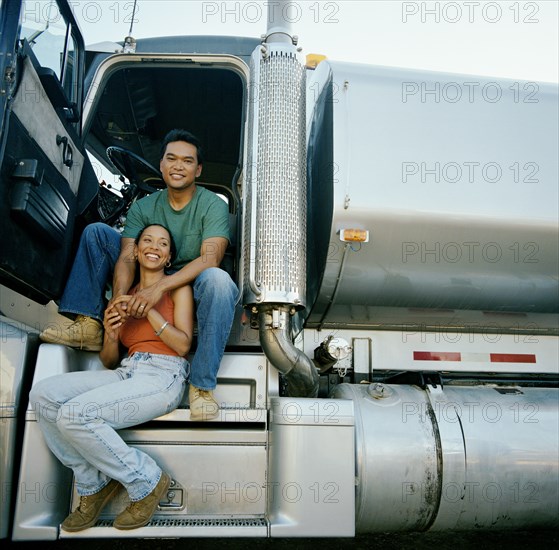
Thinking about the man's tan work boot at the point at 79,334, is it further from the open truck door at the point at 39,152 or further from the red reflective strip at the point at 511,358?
the red reflective strip at the point at 511,358

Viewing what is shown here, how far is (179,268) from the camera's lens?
2.47 meters

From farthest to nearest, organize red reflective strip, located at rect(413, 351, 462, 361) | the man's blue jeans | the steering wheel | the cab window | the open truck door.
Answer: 1. the steering wheel
2. red reflective strip, located at rect(413, 351, 462, 361)
3. the cab window
4. the man's blue jeans
5. the open truck door

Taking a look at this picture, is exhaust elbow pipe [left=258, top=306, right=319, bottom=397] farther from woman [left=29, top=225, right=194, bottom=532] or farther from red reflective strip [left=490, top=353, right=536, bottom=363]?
red reflective strip [left=490, top=353, right=536, bottom=363]

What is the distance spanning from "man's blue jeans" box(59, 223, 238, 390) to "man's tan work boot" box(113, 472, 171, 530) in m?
0.42

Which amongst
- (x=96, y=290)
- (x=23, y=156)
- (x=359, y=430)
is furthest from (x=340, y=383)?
(x=23, y=156)

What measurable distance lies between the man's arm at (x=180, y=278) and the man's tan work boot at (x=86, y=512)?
0.67m

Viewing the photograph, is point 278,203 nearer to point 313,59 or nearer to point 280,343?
point 280,343

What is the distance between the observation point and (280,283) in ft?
7.28

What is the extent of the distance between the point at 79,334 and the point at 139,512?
73cm

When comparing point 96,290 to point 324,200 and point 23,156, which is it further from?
point 324,200

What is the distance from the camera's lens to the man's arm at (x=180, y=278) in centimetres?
209

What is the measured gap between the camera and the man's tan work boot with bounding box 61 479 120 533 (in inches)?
72.9

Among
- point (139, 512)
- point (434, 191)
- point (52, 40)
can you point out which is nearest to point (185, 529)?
point (139, 512)

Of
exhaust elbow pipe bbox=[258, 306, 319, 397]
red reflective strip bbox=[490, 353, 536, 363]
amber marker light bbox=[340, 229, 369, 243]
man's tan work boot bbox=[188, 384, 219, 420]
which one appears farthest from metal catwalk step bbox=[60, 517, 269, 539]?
red reflective strip bbox=[490, 353, 536, 363]
